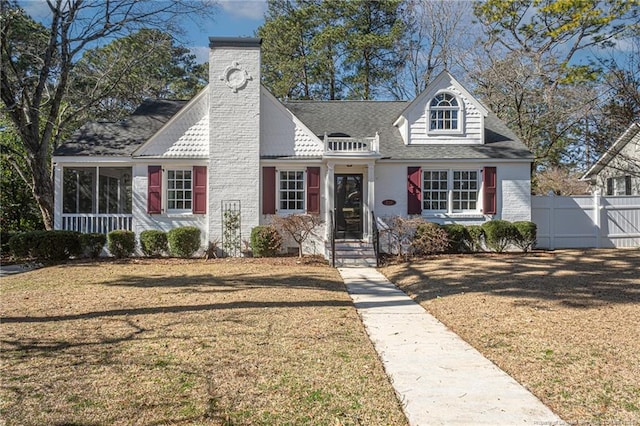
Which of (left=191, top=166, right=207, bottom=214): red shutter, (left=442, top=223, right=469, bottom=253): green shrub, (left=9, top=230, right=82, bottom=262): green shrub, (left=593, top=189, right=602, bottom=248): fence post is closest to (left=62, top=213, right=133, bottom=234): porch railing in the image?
(left=9, top=230, right=82, bottom=262): green shrub

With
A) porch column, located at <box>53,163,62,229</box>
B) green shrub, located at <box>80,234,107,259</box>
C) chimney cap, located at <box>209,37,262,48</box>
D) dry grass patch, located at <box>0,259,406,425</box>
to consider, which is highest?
chimney cap, located at <box>209,37,262,48</box>

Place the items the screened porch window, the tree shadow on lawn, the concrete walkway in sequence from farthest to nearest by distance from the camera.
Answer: the screened porch window → the tree shadow on lawn → the concrete walkway

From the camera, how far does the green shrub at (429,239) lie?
14.5m

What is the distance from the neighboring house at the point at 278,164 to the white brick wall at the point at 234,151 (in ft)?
0.11

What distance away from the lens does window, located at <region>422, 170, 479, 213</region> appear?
16.2 meters

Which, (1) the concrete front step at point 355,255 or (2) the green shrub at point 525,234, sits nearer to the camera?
(1) the concrete front step at point 355,255

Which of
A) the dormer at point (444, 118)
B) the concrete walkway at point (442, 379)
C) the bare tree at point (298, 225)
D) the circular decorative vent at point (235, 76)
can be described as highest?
the circular decorative vent at point (235, 76)

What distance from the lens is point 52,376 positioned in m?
4.27

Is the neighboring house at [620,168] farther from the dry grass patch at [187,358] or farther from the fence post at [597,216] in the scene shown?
the dry grass patch at [187,358]

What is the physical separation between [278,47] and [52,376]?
28511 millimetres

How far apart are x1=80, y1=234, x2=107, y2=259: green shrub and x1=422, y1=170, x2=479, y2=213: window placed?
427 inches

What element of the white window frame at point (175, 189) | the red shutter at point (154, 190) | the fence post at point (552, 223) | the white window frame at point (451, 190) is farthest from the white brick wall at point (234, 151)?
the fence post at point (552, 223)

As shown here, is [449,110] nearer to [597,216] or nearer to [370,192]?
[370,192]

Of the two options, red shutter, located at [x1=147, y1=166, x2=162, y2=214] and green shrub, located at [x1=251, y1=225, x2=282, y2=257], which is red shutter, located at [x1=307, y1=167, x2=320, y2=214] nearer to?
green shrub, located at [x1=251, y1=225, x2=282, y2=257]
